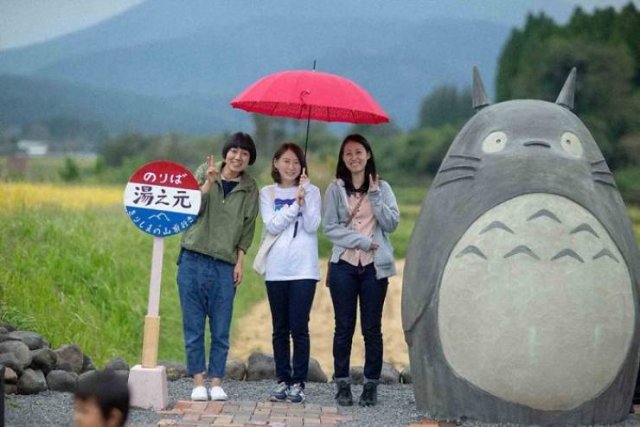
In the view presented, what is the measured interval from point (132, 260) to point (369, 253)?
5.45m

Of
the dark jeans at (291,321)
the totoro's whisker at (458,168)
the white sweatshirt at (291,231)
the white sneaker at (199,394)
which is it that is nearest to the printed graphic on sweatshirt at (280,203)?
the white sweatshirt at (291,231)

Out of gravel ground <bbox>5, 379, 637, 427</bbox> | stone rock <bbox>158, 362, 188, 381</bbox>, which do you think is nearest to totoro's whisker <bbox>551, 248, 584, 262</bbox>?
gravel ground <bbox>5, 379, 637, 427</bbox>

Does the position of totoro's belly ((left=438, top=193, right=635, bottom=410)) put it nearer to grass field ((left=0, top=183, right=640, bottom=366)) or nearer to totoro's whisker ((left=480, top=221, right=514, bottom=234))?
totoro's whisker ((left=480, top=221, right=514, bottom=234))

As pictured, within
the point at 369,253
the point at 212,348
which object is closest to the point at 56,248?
the point at 212,348

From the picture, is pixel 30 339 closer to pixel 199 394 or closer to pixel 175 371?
pixel 175 371

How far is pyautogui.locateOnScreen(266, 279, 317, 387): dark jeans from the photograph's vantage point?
7219 millimetres

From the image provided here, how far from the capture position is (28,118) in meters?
15.6

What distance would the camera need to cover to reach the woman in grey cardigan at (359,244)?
283 inches

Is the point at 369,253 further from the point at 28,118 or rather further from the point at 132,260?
the point at 28,118

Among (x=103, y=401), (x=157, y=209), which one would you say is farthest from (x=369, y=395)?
(x=103, y=401)

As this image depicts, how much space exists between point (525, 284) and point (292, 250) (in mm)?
1526

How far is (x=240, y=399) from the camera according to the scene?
7.62 metres

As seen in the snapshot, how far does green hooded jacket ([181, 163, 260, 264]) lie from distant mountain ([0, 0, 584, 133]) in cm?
905

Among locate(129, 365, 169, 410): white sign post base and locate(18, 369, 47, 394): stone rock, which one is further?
locate(18, 369, 47, 394): stone rock
